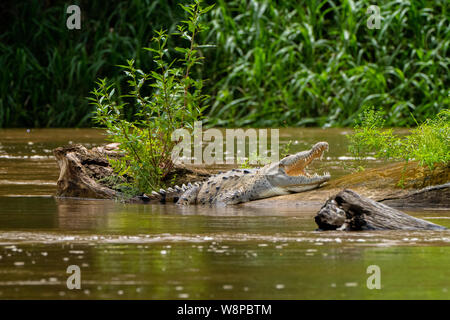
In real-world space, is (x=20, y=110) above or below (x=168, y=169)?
above

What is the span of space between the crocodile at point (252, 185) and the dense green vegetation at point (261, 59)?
11189mm

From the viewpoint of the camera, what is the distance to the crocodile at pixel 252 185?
35.9 feet

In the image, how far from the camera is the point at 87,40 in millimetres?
26188

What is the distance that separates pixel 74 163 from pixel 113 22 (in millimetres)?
15990

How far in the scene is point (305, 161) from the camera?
11.1 m

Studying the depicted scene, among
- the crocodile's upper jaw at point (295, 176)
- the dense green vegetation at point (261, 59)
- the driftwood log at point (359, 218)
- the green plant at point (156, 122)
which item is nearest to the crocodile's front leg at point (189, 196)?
the green plant at point (156, 122)

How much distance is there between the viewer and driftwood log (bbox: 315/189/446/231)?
808 cm

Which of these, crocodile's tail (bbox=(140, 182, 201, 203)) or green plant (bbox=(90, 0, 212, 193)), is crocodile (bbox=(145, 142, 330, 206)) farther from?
green plant (bbox=(90, 0, 212, 193))

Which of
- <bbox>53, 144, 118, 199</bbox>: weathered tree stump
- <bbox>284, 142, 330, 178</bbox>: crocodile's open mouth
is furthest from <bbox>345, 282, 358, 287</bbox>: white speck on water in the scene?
<bbox>53, 144, 118, 199</bbox>: weathered tree stump

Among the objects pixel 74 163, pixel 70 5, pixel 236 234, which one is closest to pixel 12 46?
pixel 70 5

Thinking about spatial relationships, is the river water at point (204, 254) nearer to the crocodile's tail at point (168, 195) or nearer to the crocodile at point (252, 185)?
the crocodile at point (252, 185)

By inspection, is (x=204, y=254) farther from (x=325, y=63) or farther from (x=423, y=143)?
(x=325, y=63)

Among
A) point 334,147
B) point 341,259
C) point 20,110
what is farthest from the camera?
point 20,110

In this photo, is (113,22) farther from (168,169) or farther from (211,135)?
(168,169)
